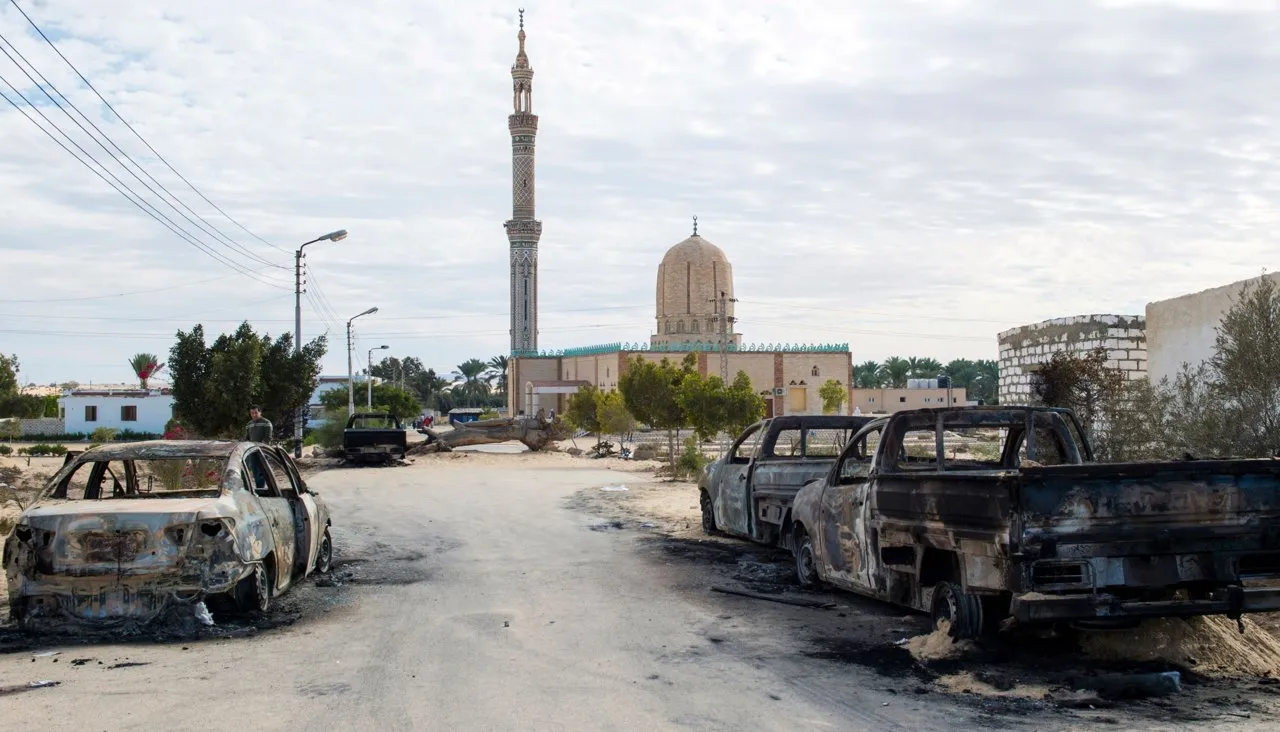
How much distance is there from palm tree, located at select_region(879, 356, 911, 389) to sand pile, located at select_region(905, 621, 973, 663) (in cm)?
11371

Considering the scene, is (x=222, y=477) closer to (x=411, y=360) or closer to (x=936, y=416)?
(x=936, y=416)

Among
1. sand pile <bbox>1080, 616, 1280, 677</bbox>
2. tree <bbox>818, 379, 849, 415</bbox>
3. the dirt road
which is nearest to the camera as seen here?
the dirt road

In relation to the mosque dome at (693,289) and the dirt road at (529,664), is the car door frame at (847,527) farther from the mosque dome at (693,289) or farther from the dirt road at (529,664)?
the mosque dome at (693,289)

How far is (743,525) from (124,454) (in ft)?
23.7

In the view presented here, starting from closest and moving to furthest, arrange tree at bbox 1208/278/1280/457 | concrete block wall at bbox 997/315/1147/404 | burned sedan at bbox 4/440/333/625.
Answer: burned sedan at bbox 4/440/333/625 < tree at bbox 1208/278/1280/457 < concrete block wall at bbox 997/315/1147/404

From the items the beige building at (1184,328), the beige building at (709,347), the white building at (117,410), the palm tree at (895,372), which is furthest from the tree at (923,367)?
the beige building at (1184,328)

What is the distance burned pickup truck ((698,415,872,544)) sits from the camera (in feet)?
42.1

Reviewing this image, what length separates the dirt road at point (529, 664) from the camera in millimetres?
6281

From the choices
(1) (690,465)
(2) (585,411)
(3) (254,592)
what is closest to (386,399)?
(2) (585,411)

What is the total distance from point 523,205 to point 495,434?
4652 cm

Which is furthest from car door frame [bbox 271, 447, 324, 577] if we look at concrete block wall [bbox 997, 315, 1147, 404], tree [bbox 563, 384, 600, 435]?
tree [bbox 563, 384, 600, 435]

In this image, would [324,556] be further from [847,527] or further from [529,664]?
[847,527]

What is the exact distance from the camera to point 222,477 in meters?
9.42

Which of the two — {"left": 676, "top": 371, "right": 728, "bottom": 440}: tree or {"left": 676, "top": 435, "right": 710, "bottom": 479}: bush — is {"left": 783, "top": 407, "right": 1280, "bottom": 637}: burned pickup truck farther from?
{"left": 676, "top": 371, "right": 728, "bottom": 440}: tree
